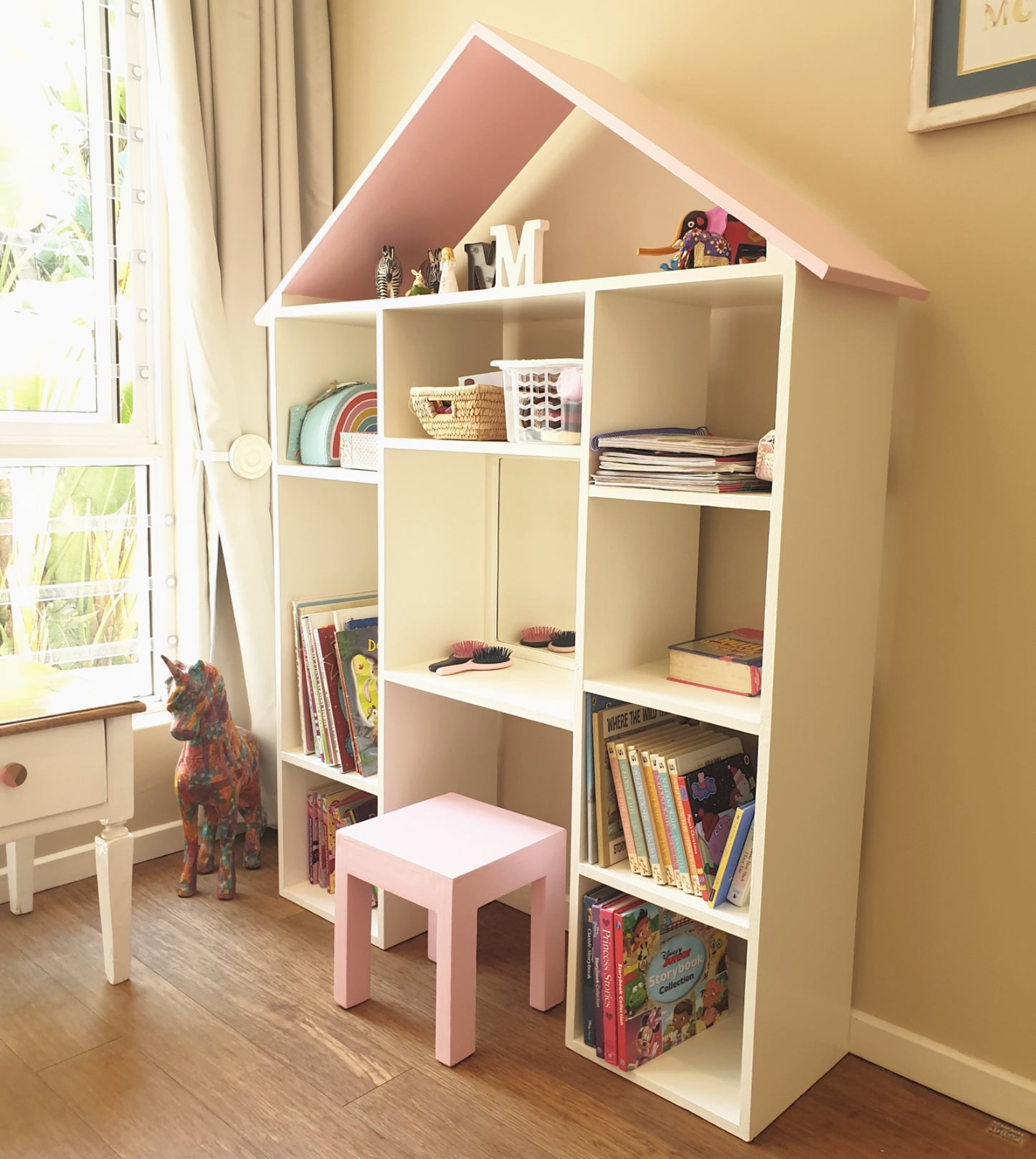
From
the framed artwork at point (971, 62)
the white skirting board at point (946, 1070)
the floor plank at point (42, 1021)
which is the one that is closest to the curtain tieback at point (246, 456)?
the floor plank at point (42, 1021)

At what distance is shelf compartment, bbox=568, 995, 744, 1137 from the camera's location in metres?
1.70

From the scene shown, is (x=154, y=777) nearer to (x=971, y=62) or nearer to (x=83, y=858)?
(x=83, y=858)

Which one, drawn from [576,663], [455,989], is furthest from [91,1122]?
[576,663]

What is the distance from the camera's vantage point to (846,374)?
5.23 feet

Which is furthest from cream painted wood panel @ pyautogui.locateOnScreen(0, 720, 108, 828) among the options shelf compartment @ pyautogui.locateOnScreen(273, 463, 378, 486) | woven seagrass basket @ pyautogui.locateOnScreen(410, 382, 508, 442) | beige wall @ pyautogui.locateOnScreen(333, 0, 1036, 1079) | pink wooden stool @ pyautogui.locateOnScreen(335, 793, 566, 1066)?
beige wall @ pyautogui.locateOnScreen(333, 0, 1036, 1079)

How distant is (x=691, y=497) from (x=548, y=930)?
0.90 metres

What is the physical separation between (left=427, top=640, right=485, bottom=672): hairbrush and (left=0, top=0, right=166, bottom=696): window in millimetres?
846

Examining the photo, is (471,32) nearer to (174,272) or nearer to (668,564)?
(668,564)

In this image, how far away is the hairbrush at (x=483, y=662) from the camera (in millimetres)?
2135

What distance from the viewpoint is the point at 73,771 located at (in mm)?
1888

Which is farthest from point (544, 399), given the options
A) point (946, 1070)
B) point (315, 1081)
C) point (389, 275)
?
point (946, 1070)

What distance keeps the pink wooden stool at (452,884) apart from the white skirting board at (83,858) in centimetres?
74

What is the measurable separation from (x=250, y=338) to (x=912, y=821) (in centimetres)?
182

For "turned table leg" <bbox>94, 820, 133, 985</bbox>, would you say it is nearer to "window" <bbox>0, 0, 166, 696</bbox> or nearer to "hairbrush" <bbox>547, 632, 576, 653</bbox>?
"window" <bbox>0, 0, 166, 696</bbox>
